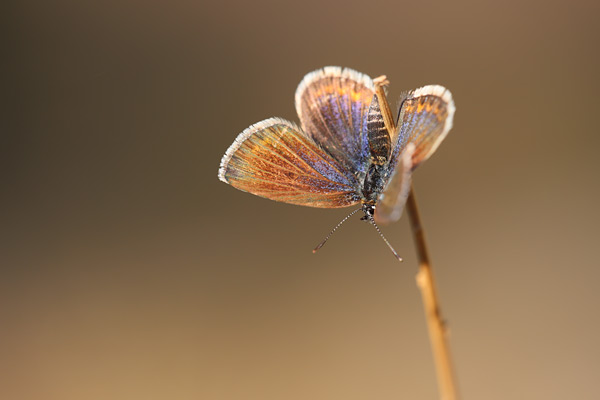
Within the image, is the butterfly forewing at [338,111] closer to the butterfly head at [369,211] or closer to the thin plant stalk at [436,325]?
the butterfly head at [369,211]

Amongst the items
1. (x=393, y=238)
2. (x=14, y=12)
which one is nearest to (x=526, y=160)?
(x=393, y=238)

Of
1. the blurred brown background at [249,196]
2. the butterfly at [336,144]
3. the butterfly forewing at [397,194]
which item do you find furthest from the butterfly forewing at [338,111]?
the blurred brown background at [249,196]

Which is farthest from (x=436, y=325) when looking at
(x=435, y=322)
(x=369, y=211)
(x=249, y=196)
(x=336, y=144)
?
(x=249, y=196)

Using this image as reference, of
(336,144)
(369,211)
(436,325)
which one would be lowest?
(436,325)

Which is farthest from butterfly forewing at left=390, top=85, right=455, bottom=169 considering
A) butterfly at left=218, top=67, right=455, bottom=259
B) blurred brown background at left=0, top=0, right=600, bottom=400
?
blurred brown background at left=0, top=0, right=600, bottom=400

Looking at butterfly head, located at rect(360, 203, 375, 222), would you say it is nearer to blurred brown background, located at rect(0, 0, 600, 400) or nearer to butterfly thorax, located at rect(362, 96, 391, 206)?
butterfly thorax, located at rect(362, 96, 391, 206)

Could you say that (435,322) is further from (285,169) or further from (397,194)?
(285,169)
